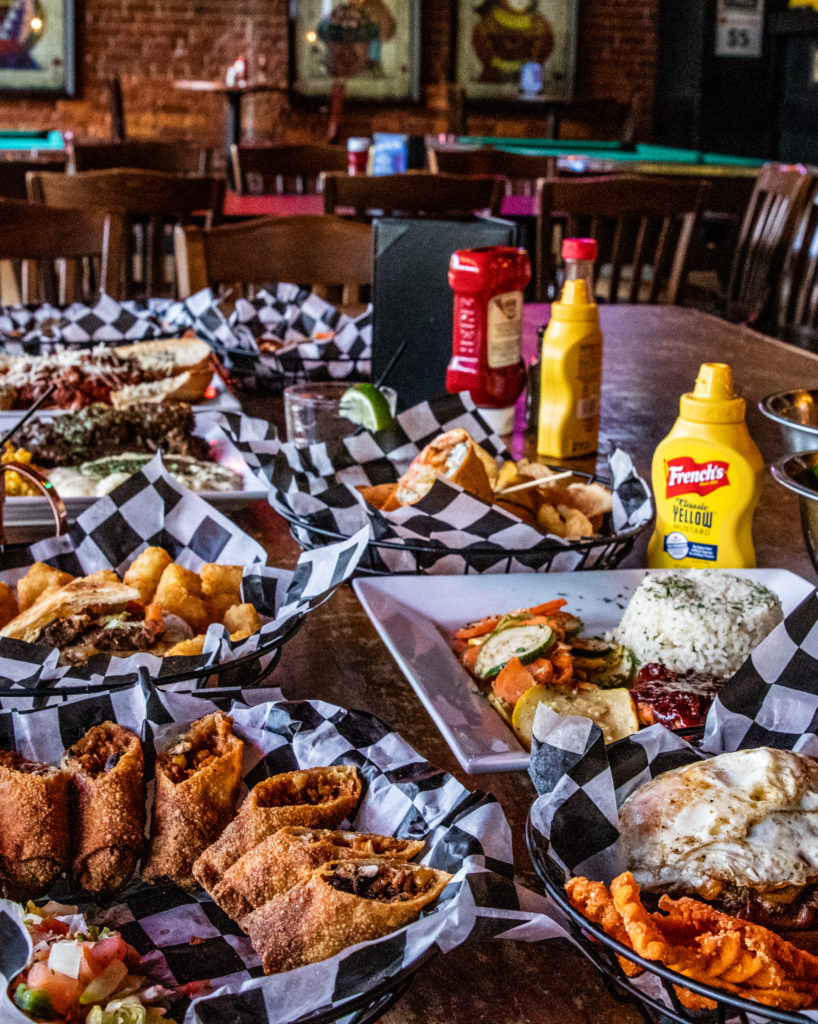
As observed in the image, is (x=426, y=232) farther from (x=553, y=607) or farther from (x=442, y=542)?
(x=553, y=607)

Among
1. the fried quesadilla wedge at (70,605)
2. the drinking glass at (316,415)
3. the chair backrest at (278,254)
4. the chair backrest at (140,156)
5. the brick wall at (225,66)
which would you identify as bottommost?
the fried quesadilla wedge at (70,605)

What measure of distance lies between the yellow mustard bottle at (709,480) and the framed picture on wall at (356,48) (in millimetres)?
9352

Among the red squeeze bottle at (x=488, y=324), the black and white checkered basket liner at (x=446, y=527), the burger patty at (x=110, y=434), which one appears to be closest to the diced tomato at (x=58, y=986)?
the black and white checkered basket liner at (x=446, y=527)

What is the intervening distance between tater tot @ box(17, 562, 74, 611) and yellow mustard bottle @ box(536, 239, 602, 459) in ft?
2.37

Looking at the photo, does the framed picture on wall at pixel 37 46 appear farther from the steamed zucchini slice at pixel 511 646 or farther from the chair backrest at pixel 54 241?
the steamed zucchini slice at pixel 511 646

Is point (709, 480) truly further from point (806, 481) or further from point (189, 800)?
point (189, 800)

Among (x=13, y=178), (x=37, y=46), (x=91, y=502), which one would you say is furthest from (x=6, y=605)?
(x=37, y=46)

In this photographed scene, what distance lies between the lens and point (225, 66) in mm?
9453

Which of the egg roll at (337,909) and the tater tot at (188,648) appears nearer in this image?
the egg roll at (337,909)

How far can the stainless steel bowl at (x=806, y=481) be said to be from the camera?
1012 mm

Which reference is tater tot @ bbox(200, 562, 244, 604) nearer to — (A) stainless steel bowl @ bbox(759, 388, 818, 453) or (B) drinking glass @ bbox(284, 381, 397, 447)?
(B) drinking glass @ bbox(284, 381, 397, 447)

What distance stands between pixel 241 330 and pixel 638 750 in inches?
63.2

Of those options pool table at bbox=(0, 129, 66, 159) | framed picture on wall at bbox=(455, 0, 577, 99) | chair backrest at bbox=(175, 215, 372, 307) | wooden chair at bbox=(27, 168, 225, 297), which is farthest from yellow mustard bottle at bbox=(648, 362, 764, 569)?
framed picture on wall at bbox=(455, 0, 577, 99)

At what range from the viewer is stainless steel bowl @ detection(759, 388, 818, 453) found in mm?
1346
